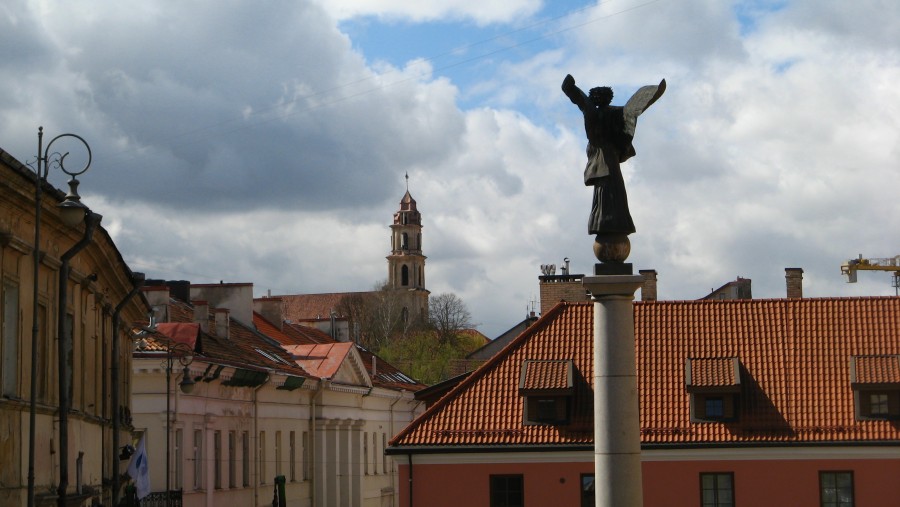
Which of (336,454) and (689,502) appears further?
(336,454)

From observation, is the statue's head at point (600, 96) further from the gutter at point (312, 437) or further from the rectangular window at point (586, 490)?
the gutter at point (312, 437)

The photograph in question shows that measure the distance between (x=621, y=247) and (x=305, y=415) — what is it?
1489 inches

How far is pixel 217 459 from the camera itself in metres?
44.9

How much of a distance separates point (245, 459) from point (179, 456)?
7369 millimetres

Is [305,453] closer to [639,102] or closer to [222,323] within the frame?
[222,323]

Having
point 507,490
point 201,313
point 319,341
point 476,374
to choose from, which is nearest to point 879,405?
point 507,490

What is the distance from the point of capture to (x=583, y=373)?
1550 inches

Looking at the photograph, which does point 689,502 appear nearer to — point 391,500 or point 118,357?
point 118,357

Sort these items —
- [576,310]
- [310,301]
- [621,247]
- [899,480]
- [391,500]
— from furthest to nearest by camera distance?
[310,301], [391,500], [576,310], [899,480], [621,247]

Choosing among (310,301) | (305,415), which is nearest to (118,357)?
(305,415)

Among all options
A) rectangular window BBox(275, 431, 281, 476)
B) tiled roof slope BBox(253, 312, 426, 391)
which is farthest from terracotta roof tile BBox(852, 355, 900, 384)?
tiled roof slope BBox(253, 312, 426, 391)

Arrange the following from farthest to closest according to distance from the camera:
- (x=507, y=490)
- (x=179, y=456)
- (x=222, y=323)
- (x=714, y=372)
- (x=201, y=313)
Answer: (x=222, y=323) < (x=201, y=313) < (x=179, y=456) < (x=714, y=372) < (x=507, y=490)

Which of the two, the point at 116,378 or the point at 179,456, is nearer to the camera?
the point at 116,378

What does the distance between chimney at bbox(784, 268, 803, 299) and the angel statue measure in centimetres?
3134
